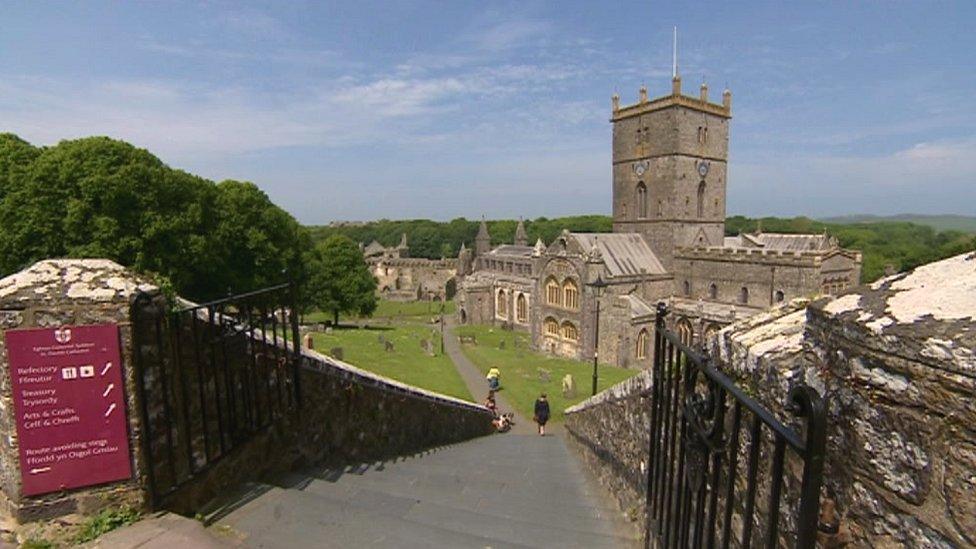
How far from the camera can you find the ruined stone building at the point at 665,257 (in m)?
31.5

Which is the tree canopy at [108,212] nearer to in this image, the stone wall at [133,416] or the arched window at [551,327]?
the stone wall at [133,416]

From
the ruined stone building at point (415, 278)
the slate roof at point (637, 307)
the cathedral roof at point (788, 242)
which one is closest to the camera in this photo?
the slate roof at point (637, 307)

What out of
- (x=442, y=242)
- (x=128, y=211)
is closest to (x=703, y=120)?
(x=128, y=211)

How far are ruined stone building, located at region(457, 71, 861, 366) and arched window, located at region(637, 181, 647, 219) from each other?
82 millimetres

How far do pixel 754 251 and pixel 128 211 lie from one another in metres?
33.1

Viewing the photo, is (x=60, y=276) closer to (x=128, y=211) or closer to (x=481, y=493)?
(x=481, y=493)

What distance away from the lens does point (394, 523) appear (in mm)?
5223

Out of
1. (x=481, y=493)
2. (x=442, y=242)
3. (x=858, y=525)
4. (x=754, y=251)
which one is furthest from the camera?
(x=442, y=242)

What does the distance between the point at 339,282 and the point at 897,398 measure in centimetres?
3971

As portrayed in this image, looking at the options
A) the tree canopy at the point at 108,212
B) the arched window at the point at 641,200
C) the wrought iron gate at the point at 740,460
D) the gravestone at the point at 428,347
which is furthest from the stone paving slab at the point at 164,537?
the arched window at the point at 641,200

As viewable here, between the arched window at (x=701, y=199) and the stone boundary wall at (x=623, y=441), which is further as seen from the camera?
the arched window at (x=701, y=199)

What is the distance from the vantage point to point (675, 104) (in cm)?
3459

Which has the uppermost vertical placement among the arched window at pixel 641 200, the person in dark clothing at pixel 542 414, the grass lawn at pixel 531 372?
the arched window at pixel 641 200

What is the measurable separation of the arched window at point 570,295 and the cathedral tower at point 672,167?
700 centimetres
